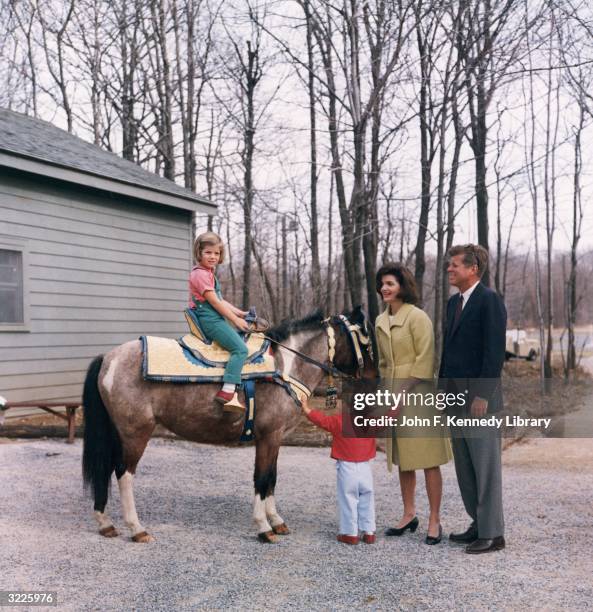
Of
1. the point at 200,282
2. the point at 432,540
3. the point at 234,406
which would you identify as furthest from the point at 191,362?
the point at 432,540

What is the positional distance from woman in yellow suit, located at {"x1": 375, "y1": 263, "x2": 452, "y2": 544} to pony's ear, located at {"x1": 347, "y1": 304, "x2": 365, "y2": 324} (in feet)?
1.03

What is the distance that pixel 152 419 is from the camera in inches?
174

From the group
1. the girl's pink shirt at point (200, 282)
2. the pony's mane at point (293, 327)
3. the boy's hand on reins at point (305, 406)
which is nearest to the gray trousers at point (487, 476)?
the boy's hand on reins at point (305, 406)

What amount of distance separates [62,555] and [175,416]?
3.69 ft

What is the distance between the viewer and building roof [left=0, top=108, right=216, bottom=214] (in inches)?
343

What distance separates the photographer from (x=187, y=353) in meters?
4.45

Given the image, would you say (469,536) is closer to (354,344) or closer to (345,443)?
(345,443)

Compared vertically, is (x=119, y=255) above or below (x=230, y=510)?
above

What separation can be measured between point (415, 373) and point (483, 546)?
117cm

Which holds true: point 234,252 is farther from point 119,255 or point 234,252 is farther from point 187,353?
point 187,353

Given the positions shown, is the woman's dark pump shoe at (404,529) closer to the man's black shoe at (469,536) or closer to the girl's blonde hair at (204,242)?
the man's black shoe at (469,536)

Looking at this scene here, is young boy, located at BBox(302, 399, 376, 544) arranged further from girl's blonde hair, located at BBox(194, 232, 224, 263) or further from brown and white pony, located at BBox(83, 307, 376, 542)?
girl's blonde hair, located at BBox(194, 232, 224, 263)

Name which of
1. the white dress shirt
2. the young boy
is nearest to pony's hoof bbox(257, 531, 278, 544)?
the young boy

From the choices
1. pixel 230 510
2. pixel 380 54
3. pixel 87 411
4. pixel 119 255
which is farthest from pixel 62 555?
pixel 380 54
